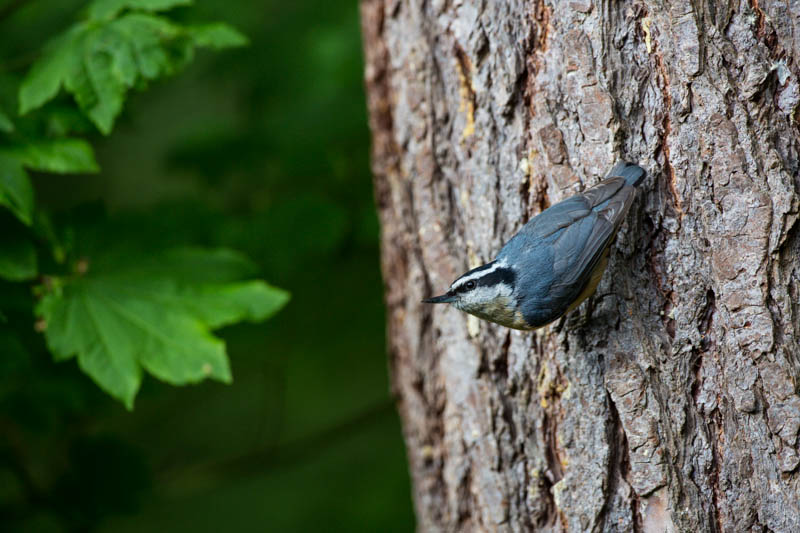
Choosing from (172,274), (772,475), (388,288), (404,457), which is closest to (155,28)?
(172,274)

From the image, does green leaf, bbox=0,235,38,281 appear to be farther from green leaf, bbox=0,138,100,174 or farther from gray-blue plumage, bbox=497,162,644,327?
gray-blue plumage, bbox=497,162,644,327

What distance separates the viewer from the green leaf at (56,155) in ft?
5.82

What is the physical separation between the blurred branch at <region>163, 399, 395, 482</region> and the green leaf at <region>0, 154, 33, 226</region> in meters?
1.76

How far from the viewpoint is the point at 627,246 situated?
163 cm

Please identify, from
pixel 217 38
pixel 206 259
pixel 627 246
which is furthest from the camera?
pixel 206 259

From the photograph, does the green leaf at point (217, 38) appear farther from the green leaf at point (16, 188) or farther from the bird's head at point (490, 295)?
the bird's head at point (490, 295)

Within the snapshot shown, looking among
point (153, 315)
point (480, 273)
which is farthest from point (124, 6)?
point (480, 273)

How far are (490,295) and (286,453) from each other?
2.11 m

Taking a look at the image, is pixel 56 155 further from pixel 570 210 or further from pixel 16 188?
pixel 570 210

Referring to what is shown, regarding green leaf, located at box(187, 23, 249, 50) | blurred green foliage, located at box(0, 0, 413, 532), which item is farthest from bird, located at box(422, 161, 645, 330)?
green leaf, located at box(187, 23, 249, 50)

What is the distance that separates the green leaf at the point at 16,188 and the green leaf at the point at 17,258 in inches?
4.8

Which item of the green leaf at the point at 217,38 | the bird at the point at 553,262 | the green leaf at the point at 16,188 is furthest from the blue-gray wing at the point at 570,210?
the green leaf at the point at 16,188

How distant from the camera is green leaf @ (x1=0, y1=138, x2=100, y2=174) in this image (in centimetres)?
177

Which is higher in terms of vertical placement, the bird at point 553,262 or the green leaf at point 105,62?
the green leaf at point 105,62
